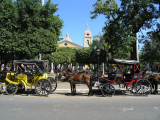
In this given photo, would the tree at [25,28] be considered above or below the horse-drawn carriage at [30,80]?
above

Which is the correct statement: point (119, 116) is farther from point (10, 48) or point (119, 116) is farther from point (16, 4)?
point (16, 4)

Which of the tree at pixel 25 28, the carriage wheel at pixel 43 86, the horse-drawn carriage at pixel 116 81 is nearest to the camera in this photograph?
the carriage wheel at pixel 43 86

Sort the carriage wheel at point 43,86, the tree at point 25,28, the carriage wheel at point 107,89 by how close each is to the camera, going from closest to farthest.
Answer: the carriage wheel at point 107,89 < the carriage wheel at point 43,86 < the tree at point 25,28

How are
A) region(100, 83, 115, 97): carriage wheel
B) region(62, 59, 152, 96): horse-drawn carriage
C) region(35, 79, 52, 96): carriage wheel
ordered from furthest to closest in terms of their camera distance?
region(62, 59, 152, 96): horse-drawn carriage, region(35, 79, 52, 96): carriage wheel, region(100, 83, 115, 97): carriage wheel

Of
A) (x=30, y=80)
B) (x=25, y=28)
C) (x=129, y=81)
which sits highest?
(x=25, y=28)

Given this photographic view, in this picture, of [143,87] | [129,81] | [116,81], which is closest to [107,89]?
[116,81]

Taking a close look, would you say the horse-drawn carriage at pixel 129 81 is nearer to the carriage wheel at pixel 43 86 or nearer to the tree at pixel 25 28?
the carriage wheel at pixel 43 86

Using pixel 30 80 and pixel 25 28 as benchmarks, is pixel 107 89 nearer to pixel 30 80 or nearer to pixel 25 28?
pixel 30 80

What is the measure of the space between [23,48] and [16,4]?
5039 millimetres

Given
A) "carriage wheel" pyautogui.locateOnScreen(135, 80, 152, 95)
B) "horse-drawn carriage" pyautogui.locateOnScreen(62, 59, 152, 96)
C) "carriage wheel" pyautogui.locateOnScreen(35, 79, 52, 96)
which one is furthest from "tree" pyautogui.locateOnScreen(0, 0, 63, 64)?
"carriage wheel" pyautogui.locateOnScreen(135, 80, 152, 95)

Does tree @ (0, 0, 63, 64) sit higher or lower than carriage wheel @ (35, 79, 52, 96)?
higher

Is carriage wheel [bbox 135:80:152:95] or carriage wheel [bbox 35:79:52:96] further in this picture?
carriage wheel [bbox 135:80:152:95]

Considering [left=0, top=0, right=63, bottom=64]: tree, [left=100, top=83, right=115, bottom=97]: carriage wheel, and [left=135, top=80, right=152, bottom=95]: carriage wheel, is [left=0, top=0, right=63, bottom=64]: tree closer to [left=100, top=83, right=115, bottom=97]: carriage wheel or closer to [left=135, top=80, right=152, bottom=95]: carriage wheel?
[left=100, top=83, right=115, bottom=97]: carriage wheel

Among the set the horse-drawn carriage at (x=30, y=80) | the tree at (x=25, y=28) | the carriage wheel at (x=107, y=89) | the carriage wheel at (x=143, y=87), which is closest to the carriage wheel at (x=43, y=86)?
the horse-drawn carriage at (x=30, y=80)
